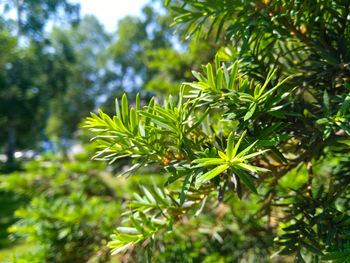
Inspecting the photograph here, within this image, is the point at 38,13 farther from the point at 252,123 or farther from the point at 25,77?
the point at 252,123

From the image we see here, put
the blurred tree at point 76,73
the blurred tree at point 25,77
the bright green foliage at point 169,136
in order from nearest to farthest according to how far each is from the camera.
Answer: the bright green foliage at point 169,136
the blurred tree at point 25,77
the blurred tree at point 76,73

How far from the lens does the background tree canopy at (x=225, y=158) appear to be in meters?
0.51

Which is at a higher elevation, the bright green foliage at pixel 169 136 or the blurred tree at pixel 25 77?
the blurred tree at pixel 25 77

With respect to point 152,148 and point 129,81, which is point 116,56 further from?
point 152,148

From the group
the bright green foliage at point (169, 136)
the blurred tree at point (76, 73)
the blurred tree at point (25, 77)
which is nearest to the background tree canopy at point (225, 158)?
the bright green foliage at point (169, 136)

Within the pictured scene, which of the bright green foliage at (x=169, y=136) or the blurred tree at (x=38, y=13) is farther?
the blurred tree at (x=38, y=13)

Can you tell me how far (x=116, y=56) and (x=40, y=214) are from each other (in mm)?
18504

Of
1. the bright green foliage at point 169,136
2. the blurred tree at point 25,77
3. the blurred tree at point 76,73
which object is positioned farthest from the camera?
the blurred tree at point 76,73

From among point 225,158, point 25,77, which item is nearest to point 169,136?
point 225,158

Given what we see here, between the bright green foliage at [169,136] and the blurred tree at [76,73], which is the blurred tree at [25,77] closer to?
the blurred tree at [76,73]

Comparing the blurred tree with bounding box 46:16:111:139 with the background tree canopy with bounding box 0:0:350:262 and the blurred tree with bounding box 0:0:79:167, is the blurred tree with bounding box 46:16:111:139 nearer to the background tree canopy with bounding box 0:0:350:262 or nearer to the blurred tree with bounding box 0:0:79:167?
the blurred tree with bounding box 0:0:79:167

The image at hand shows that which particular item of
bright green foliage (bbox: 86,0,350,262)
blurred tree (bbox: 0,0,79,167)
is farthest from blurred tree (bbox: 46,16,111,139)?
bright green foliage (bbox: 86,0,350,262)

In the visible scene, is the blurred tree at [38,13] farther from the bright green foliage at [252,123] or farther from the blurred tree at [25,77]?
the bright green foliage at [252,123]

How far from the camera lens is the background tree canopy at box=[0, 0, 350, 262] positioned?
510 millimetres
